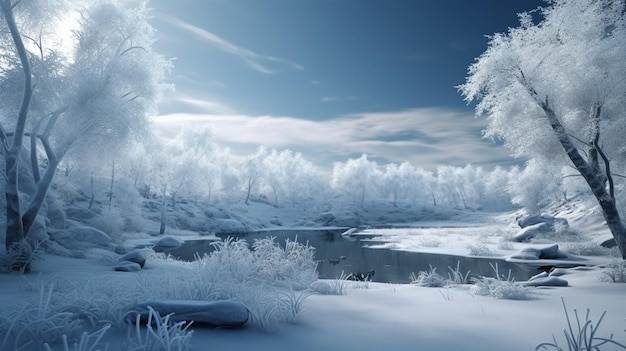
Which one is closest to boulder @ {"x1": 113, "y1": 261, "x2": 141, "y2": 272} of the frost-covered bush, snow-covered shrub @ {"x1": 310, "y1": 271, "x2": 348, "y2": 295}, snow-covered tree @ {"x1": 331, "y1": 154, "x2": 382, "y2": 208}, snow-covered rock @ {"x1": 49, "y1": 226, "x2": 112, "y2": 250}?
the frost-covered bush

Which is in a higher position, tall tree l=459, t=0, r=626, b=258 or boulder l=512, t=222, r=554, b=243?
tall tree l=459, t=0, r=626, b=258

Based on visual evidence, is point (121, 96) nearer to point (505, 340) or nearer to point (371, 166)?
point (505, 340)

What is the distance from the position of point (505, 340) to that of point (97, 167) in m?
13.0

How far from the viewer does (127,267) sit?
1052 cm

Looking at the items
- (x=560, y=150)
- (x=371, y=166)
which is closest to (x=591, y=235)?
(x=560, y=150)

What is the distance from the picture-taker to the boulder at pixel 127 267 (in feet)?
34.3

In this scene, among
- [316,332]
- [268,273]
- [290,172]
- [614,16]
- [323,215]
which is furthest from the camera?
[290,172]

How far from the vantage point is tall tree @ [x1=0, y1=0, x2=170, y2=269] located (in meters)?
10.6

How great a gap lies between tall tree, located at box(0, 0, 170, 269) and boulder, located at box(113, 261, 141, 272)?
3092mm

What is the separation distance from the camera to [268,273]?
7031 mm

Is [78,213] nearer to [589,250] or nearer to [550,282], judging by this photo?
[550,282]

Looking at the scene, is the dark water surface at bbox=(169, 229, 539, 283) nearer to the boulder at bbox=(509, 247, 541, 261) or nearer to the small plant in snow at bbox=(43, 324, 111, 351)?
the boulder at bbox=(509, 247, 541, 261)

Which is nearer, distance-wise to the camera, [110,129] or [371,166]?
[110,129]

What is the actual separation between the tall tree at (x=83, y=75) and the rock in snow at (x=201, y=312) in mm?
8012
